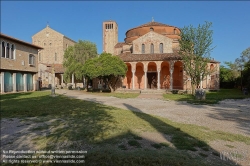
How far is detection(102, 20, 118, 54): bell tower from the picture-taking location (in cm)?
5081

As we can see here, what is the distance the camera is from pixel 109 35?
167 ft

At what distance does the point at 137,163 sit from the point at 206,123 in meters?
5.40

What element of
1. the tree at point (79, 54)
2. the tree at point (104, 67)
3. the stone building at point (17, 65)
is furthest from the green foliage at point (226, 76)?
the stone building at point (17, 65)

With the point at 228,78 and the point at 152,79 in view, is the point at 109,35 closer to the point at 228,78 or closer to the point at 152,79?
the point at 152,79

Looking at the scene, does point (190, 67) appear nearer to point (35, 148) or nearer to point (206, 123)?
point (206, 123)

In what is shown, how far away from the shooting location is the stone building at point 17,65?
22312 millimetres

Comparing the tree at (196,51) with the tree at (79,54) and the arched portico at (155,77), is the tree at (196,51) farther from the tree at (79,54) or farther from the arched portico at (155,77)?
the tree at (79,54)

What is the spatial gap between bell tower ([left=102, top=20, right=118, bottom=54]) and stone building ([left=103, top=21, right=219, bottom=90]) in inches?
618

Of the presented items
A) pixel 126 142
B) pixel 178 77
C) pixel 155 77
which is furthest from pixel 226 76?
pixel 126 142

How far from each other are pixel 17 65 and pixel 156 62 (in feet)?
69.0

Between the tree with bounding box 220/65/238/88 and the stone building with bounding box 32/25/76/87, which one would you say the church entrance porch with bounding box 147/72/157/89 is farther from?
the stone building with bounding box 32/25/76/87

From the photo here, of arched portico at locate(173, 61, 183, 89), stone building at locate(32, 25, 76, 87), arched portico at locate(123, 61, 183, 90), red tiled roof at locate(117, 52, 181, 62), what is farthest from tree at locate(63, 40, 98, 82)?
stone building at locate(32, 25, 76, 87)

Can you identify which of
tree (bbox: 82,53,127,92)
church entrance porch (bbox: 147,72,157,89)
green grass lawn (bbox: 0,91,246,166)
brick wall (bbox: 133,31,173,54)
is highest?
brick wall (bbox: 133,31,173,54)

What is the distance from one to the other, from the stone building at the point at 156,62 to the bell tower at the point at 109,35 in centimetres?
1570
